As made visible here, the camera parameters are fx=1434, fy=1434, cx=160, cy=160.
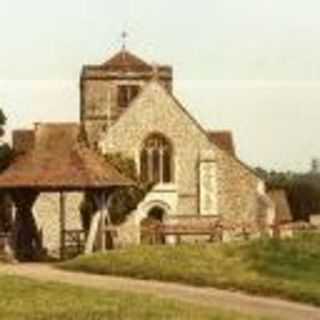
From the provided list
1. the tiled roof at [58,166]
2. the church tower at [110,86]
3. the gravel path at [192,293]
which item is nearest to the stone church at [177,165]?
the church tower at [110,86]

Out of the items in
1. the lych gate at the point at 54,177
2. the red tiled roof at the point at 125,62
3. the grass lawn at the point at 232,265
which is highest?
the red tiled roof at the point at 125,62

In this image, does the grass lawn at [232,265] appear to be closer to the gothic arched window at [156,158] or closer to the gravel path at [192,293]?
the gravel path at [192,293]

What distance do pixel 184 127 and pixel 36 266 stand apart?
107 feet

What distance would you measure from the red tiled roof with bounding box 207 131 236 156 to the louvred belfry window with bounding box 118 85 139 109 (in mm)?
5024

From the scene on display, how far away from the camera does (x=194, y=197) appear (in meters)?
71.3

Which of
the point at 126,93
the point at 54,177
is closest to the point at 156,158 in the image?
the point at 126,93

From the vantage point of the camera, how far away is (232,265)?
35594 mm

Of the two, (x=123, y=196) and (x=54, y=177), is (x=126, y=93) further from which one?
(x=54, y=177)

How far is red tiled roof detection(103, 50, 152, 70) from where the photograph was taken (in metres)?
79.8

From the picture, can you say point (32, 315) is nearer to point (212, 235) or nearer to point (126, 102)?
point (212, 235)

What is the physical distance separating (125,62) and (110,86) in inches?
73.2

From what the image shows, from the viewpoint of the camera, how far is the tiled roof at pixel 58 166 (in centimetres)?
4309

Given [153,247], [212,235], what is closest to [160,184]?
[212,235]

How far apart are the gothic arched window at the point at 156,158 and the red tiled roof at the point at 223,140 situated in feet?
9.75
